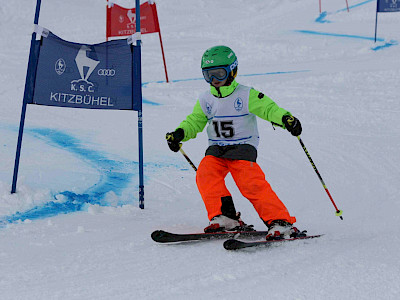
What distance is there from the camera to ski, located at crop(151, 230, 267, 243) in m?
3.40

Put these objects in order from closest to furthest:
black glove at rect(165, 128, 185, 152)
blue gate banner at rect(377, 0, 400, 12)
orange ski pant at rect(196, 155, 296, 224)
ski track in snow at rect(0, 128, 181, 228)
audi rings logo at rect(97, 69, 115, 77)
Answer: orange ski pant at rect(196, 155, 296, 224), black glove at rect(165, 128, 185, 152), ski track in snow at rect(0, 128, 181, 228), audi rings logo at rect(97, 69, 115, 77), blue gate banner at rect(377, 0, 400, 12)

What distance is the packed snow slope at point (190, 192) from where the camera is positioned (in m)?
2.83

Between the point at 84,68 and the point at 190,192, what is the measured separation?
5.09 feet

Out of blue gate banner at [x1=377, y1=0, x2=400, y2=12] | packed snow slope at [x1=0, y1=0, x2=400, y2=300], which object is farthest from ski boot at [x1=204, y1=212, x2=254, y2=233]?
blue gate banner at [x1=377, y1=0, x2=400, y2=12]

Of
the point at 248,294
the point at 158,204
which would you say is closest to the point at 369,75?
the point at 158,204

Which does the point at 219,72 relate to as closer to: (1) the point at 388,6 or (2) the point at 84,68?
(2) the point at 84,68

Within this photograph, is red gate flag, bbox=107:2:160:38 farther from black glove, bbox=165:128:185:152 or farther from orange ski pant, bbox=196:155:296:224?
orange ski pant, bbox=196:155:296:224

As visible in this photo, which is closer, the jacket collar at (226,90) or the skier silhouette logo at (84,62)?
the jacket collar at (226,90)

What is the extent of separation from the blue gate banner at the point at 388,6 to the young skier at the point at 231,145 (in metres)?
10.5

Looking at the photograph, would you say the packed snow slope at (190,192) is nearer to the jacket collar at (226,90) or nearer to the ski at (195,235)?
the ski at (195,235)

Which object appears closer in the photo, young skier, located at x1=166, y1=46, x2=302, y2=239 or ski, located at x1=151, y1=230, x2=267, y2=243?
ski, located at x1=151, y1=230, x2=267, y2=243

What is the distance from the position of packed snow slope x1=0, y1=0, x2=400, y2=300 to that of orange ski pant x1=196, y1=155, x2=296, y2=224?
0.91 ft

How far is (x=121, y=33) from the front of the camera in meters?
10.4

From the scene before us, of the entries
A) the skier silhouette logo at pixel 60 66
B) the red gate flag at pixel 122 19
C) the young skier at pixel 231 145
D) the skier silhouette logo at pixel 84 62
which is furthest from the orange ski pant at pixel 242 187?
the red gate flag at pixel 122 19
